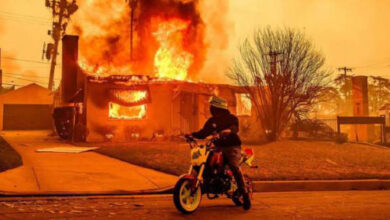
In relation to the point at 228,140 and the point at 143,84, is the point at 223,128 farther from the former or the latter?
the point at 143,84

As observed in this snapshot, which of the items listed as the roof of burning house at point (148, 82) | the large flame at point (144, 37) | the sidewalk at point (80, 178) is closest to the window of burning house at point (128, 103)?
the roof of burning house at point (148, 82)

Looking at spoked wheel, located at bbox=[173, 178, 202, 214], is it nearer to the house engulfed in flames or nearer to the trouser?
the trouser

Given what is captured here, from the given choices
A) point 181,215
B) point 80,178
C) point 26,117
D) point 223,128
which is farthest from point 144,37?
point 181,215

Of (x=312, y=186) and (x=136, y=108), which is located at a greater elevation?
(x=136, y=108)

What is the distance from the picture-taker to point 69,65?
1017 inches

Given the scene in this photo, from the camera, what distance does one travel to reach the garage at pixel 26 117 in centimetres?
4044

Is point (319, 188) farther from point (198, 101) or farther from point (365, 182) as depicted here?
point (198, 101)

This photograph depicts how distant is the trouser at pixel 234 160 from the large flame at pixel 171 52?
2071 cm

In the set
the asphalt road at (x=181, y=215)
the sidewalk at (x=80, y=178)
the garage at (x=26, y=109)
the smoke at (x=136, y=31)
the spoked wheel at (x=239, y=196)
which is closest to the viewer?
the asphalt road at (x=181, y=215)

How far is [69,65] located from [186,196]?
21901mm

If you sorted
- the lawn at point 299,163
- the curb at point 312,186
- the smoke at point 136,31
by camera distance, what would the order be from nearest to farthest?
the curb at point 312,186 → the lawn at point 299,163 → the smoke at point 136,31

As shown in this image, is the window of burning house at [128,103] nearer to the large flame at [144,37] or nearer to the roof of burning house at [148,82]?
the roof of burning house at [148,82]

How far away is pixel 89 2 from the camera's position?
2939cm

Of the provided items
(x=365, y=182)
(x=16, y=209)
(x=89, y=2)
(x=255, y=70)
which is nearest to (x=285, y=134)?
(x=255, y=70)
